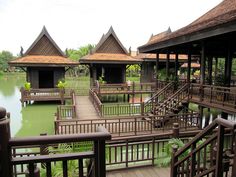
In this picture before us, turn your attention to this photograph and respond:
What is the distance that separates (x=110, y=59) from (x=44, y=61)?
20.9ft

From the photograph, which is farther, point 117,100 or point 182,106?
point 117,100

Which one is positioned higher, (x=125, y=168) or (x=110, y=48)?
(x=110, y=48)

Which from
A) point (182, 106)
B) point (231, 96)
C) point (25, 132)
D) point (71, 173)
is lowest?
point (25, 132)

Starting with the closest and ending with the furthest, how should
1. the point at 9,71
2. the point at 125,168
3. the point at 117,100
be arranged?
1. the point at 125,168
2. the point at 117,100
3. the point at 9,71

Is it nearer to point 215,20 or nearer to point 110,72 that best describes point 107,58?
point 110,72

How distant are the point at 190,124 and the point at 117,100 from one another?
36.3 ft

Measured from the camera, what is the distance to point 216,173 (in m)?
2.45

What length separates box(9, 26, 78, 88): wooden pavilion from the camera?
19469 millimetres

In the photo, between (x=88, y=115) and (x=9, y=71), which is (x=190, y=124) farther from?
(x=9, y=71)

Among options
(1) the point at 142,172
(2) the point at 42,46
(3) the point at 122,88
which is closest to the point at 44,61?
(2) the point at 42,46

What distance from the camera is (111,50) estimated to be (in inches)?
879

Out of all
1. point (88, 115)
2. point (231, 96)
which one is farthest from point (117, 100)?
point (231, 96)

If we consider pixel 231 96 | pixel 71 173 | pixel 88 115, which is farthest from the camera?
pixel 88 115

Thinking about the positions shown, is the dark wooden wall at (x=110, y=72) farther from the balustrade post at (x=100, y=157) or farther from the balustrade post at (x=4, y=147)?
the balustrade post at (x=4, y=147)
